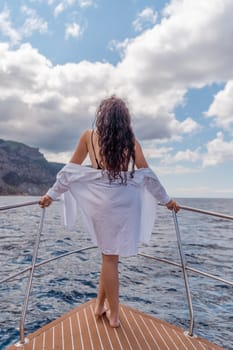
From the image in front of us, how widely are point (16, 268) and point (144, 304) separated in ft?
10.5

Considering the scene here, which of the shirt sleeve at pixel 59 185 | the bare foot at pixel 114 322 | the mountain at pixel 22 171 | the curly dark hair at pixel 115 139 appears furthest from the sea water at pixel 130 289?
the mountain at pixel 22 171

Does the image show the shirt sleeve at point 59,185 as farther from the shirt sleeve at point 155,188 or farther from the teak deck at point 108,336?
the teak deck at point 108,336

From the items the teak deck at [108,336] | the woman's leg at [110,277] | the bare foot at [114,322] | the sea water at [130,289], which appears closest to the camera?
the teak deck at [108,336]

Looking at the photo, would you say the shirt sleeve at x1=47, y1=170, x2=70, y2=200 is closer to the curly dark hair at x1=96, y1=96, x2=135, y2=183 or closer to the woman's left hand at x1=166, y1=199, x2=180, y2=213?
the curly dark hair at x1=96, y1=96, x2=135, y2=183

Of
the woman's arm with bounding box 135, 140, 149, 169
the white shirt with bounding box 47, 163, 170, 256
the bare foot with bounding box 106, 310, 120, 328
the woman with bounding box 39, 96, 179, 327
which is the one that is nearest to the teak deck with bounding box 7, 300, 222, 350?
the bare foot with bounding box 106, 310, 120, 328

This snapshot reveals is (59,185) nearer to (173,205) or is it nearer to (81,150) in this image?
(81,150)

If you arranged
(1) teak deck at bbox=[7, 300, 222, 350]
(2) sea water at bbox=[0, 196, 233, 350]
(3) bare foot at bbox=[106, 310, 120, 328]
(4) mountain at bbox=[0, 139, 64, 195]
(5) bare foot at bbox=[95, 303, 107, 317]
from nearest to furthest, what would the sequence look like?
(1) teak deck at bbox=[7, 300, 222, 350] < (3) bare foot at bbox=[106, 310, 120, 328] < (5) bare foot at bbox=[95, 303, 107, 317] < (2) sea water at bbox=[0, 196, 233, 350] < (4) mountain at bbox=[0, 139, 64, 195]

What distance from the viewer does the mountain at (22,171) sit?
112062mm

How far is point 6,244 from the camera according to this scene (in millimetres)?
9555

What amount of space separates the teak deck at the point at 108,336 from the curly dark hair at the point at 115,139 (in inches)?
45.6

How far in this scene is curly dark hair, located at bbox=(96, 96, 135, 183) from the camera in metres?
2.27

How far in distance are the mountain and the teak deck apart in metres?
104

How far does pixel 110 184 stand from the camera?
7.45ft

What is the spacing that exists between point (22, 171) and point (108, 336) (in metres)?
122
